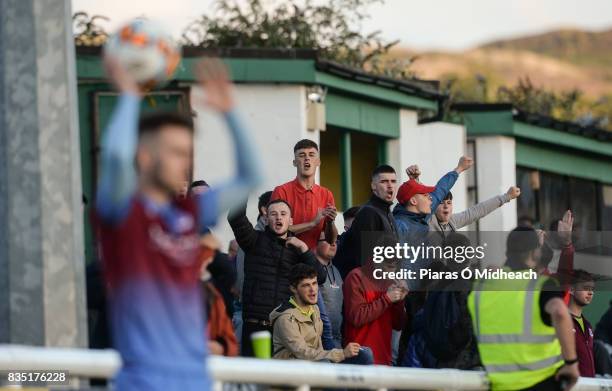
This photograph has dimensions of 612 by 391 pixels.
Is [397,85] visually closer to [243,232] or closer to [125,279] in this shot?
[243,232]

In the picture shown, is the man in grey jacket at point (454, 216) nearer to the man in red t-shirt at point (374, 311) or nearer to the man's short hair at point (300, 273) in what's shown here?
the man in red t-shirt at point (374, 311)

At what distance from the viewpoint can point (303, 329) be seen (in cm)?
1214

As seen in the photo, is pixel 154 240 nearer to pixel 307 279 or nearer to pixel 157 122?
pixel 157 122

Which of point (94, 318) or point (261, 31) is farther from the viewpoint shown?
point (261, 31)

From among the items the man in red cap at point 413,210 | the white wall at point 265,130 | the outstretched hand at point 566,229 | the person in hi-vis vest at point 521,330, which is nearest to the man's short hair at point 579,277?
the outstretched hand at point 566,229

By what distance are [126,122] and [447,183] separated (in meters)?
8.26

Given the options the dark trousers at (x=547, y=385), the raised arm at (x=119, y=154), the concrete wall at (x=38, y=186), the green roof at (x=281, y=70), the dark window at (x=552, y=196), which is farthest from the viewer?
the dark window at (x=552, y=196)

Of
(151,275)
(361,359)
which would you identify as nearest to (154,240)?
(151,275)

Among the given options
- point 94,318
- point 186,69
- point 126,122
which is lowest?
point 94,318

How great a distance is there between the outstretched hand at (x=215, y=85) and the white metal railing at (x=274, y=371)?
6.03 feet

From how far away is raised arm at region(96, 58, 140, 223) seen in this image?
6.46m

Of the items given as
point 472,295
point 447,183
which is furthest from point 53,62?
point 447,183

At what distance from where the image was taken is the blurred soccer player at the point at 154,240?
21.5 feet

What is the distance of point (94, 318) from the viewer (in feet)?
33.6
